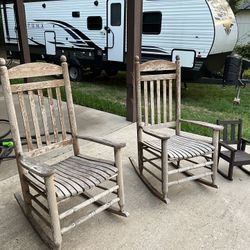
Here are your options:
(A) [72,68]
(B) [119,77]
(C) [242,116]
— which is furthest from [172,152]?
(B) [119,77]

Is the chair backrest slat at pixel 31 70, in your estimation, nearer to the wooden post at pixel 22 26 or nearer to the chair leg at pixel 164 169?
the chair leg at pixel 164 169

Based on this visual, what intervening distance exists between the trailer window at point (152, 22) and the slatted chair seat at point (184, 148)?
4.40m

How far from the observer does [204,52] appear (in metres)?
5.75

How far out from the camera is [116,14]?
655 centimetres

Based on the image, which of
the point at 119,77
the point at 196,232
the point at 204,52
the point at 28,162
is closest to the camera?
the point at 28,162

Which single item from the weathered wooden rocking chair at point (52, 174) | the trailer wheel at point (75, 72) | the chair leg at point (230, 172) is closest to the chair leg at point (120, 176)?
A: the weathered wooden rocking chair at point (52, 174)

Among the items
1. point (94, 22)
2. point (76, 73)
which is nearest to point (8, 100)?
point (94, 22)

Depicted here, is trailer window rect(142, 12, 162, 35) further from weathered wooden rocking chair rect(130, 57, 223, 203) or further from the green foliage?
the green foliage

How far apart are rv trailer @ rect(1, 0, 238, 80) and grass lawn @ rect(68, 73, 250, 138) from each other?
60 cm

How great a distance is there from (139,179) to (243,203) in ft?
3.09

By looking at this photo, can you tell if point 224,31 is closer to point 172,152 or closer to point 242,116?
point 242,116

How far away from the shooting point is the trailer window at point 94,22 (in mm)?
6922

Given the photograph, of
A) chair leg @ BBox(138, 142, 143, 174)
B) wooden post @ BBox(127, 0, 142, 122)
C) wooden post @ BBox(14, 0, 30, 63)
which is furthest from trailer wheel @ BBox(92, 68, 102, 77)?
chair leg @ BBox(138, 142, 143, 174)

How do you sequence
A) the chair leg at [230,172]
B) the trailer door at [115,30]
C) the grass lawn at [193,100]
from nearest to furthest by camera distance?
the chair leg at [230,172] → the grass lawn at [193,100] → the trailer door at [115,30]
